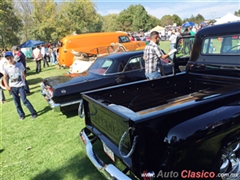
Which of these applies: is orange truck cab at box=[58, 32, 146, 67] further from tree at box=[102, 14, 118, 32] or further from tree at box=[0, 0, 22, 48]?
tree at box=[102, 14, 118, 32]

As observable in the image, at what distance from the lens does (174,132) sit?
203 centimetres

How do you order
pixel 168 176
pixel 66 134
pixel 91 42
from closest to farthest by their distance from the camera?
pixel 168 176
pixel 66 134
pixel 91 42

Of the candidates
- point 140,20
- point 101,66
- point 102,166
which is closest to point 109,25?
point 140,20

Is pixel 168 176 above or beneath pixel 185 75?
beneath

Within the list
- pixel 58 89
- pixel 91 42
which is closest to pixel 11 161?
pixel 58 89

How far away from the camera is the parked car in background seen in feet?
16.9

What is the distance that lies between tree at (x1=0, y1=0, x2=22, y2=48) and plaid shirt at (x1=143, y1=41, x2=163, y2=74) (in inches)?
779

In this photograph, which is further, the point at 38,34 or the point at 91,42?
the point at 38,34

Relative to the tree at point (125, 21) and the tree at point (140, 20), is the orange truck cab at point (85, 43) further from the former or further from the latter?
the tree at point (125, 21)

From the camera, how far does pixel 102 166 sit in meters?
2.44

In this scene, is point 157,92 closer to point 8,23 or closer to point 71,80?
point 71,80

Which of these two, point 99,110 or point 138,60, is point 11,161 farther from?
point 138,60

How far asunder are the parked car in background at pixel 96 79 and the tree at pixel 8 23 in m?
18.3

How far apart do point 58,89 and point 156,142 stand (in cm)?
354
